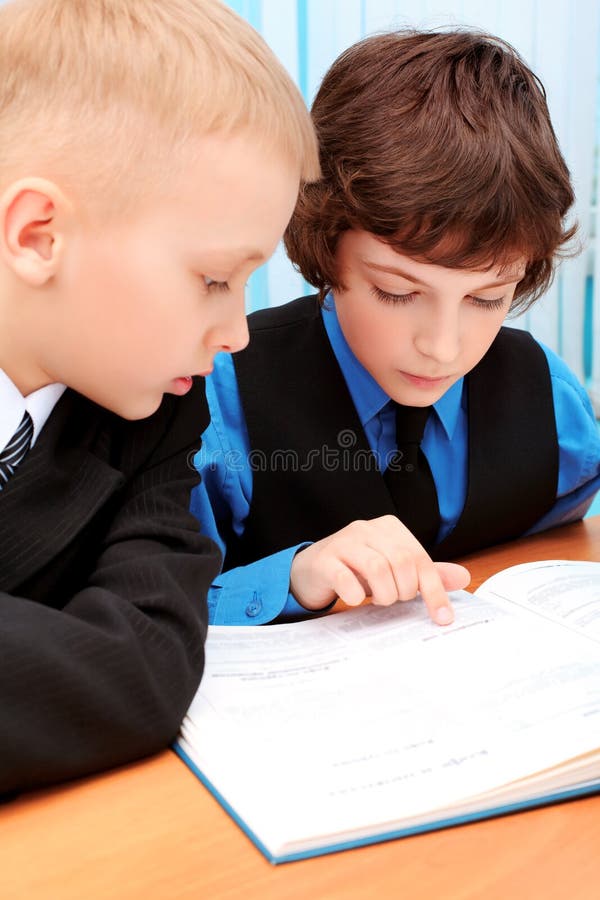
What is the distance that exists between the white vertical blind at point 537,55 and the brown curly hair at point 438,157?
46.1 inches

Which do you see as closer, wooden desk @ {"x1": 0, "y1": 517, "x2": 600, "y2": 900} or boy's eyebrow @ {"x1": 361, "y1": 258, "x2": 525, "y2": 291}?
wooden desk @ {"x1": 0, "y1": 517, "x2": 600, "y2": 900}

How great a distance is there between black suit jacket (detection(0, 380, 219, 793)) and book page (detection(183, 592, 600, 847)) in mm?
50

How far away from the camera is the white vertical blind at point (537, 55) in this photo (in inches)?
91.6

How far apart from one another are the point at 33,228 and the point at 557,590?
543mm

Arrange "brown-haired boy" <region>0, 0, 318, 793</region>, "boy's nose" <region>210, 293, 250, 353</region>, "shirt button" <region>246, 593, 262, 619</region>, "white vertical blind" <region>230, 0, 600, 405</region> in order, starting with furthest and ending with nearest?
"white vertical blind" <region>230, 0, 600, 405</region> < "shirt button" <region>246, 593, 262, 619</region> < "boy's nose" <region>210, 293, 250, 353</region> < "brown-haired boy" <region>0, 0, 318, 793</region>

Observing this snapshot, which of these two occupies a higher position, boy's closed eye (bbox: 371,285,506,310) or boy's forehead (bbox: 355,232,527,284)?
boy's forehead (bbox: 355,232,527,284)

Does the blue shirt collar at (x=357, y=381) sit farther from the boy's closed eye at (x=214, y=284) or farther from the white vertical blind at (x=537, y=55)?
the white vertical blind at (x=537, y=55)

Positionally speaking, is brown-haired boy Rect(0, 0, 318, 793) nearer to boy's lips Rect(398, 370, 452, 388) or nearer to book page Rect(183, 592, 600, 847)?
book page Rect(183, 592, 600, 847)

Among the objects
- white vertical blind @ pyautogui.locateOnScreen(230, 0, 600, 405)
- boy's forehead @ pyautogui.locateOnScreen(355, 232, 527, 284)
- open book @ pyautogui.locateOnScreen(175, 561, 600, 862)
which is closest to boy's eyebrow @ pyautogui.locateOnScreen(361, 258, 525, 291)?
boy's forehead @ pyautogui.locateOnScreen(355, 232, 527, 284)

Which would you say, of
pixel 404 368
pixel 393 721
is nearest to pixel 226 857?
pixel 393 721

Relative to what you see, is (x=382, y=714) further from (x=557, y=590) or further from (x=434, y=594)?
(x=557, y=590)

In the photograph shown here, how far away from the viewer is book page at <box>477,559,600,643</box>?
0.79m

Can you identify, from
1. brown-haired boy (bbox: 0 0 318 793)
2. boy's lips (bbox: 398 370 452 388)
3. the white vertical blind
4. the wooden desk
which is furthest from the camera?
the white vertical blind

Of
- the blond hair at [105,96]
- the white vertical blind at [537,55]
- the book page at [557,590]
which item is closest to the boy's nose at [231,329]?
the blond hair at [105,96]
